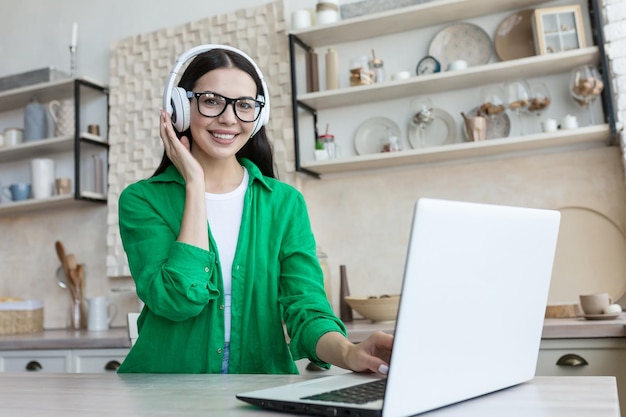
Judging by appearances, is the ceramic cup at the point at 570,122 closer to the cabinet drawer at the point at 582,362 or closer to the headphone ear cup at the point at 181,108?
the cabinet drawer at the point at 582,362

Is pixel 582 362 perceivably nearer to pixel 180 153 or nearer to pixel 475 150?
pixel 475 150

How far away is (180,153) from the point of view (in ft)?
4.64

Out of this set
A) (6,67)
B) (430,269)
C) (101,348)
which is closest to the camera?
(430,269)

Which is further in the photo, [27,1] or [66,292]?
[27,1]

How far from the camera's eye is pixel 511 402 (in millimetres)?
795

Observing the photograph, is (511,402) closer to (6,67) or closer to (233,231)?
(233,231)

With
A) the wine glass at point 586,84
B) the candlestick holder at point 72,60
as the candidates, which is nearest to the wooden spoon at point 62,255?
the candlestick holder at point 72,60

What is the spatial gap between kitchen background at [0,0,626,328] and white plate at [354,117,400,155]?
53 millimetres

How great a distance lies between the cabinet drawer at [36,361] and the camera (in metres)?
2.79

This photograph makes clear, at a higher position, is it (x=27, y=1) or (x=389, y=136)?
(x=27, y=1)

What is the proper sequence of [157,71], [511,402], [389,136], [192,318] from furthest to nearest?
[157,71], [389,136], [192,318], [511,402]

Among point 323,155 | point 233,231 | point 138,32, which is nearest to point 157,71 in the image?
point 138,32

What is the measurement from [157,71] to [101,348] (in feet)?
5.09

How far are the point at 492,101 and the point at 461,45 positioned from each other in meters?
0.36
